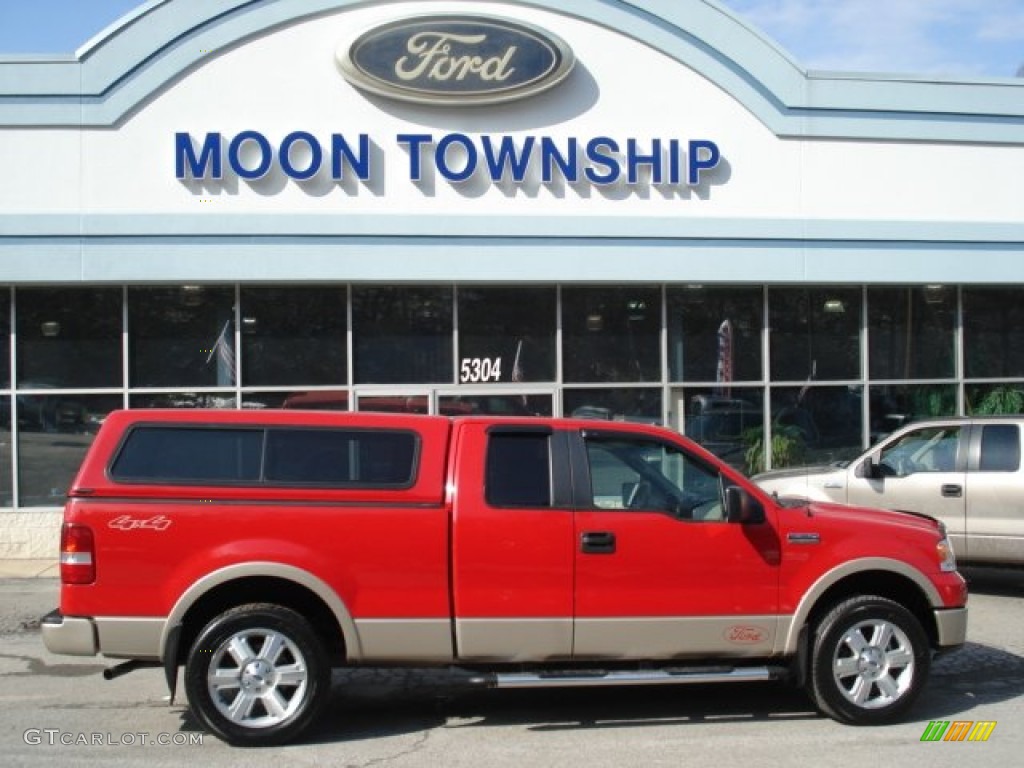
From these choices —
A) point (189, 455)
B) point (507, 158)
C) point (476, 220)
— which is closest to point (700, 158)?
point (507, 158)

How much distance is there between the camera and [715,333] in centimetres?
1391

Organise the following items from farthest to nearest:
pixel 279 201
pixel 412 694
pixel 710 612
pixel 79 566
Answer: pixel 279 201 → pixel 412 694 → pixel 710 612 → pixel 79 566

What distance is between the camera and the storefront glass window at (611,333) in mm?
13555

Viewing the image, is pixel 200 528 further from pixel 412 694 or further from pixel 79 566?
pixel 412 694

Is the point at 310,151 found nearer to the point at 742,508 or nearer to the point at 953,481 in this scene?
the point at 953,481

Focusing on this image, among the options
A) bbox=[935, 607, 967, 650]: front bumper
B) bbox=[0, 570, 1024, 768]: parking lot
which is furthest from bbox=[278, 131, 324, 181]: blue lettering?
bbox=[935, 607, 967, 650]: front bumper

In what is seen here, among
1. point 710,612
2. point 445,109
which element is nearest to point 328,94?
point 445,109

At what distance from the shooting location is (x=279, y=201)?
12.6m

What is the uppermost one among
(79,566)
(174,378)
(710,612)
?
(174,378)

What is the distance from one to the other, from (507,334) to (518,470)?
7586mm

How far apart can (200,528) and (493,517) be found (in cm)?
162

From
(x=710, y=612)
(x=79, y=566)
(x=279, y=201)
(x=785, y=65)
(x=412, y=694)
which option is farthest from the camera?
(x=785, y=65)

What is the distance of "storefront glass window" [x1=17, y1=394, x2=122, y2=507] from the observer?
41.7ft

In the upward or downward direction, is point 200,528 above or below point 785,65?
below
